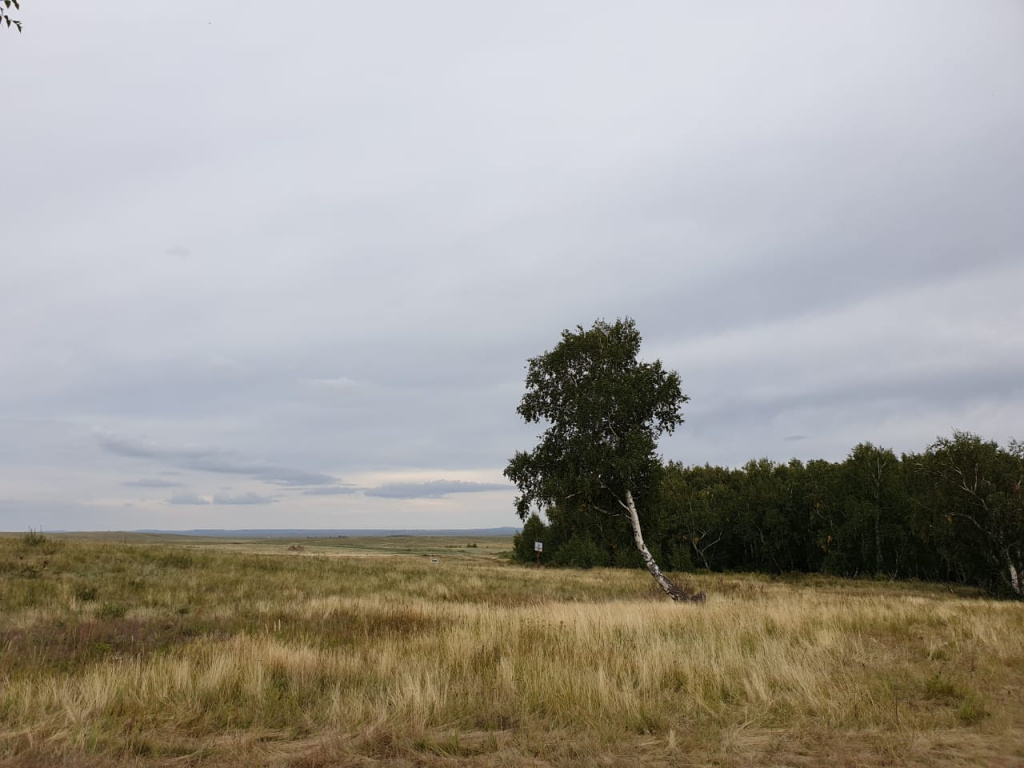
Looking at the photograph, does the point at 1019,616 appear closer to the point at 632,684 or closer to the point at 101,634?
the point at 632,684

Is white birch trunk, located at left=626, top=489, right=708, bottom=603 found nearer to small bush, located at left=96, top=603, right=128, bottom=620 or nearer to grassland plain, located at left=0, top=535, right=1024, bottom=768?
grassland plain, located at left=0, top=535, right=1024, bottom=768

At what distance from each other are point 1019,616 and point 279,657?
1781 centimetres

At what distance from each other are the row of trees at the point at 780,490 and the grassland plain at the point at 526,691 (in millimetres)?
9828

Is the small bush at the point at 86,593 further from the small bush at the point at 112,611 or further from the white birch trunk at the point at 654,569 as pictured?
the white birch trunk at the point at 654,569

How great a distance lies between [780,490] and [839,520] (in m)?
6.10

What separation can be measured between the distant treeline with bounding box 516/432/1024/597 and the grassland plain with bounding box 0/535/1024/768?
13.6 meters

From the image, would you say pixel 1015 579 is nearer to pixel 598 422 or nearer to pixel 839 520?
pixel 839 520

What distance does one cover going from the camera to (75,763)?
493 cm

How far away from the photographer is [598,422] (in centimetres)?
Answer: 2381

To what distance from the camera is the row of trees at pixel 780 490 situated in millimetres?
23828

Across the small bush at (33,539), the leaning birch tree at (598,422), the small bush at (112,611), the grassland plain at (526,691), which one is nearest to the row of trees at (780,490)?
the leaning birch tree at (598,422)

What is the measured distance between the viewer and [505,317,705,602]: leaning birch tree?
77.2ft

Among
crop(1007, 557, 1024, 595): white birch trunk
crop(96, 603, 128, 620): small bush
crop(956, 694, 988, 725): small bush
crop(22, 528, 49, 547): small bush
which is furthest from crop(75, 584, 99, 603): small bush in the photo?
crop(1007, 557, 1024, 595): white birch trunk

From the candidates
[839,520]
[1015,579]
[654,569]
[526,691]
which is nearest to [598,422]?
[654,569]
